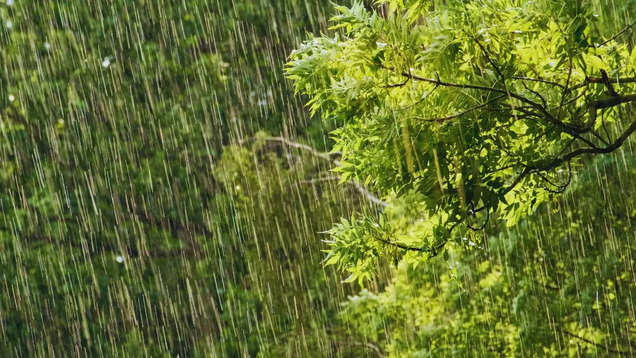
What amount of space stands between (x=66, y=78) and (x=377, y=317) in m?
9.30

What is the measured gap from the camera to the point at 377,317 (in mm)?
9320

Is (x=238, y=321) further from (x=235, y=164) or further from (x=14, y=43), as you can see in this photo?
(x=14, y=43)

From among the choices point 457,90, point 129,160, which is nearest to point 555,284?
point 457,90

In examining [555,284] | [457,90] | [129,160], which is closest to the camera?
[457,90]

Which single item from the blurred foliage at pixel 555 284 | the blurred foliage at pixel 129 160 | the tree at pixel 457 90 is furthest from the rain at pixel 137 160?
the tree at pixel 457 90

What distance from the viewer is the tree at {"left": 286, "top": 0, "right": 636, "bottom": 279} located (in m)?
3.31

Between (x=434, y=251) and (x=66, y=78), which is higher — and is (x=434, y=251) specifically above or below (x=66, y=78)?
→ below

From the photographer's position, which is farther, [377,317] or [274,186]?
[274,186]

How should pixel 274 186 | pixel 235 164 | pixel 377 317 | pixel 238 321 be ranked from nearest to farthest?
pixel 377 317, pixel 274 186, pixel 235 164, pixel 238 321

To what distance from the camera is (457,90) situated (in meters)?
3.47

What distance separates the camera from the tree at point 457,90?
331 cm

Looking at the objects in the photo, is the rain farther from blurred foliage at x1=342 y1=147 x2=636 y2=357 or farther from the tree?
the tree

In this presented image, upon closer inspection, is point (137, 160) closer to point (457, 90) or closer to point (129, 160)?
point (129, 160)

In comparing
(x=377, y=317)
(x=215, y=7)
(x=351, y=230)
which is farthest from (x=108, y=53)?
(x=351, y=230)
